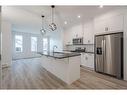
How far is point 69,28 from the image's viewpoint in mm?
7941

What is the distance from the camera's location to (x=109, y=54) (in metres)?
4.27

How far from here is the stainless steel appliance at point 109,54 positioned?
395cm

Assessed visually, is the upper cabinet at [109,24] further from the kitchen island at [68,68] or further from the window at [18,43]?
the window at [18,43]

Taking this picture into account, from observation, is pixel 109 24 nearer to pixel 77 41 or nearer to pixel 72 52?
pixel 72 52

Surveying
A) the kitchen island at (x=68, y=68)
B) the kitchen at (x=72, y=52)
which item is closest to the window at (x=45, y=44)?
the kitchen at (x=72, y=52)

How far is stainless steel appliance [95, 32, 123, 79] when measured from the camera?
13.0 ft

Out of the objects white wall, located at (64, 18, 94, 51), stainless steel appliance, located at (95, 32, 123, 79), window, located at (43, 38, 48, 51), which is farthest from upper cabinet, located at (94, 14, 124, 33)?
window, located at (43, 38, 48, 51)

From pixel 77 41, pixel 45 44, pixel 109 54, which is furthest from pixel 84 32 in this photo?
pixel 45 44

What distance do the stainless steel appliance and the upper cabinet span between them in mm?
261

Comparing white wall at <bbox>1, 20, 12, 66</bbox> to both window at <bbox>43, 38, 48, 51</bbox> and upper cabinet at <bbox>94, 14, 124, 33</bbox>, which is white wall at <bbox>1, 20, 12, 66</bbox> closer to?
upper cabinet at <bbox>94, 14, 124, 33</bbox>

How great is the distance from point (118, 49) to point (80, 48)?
125 inches
